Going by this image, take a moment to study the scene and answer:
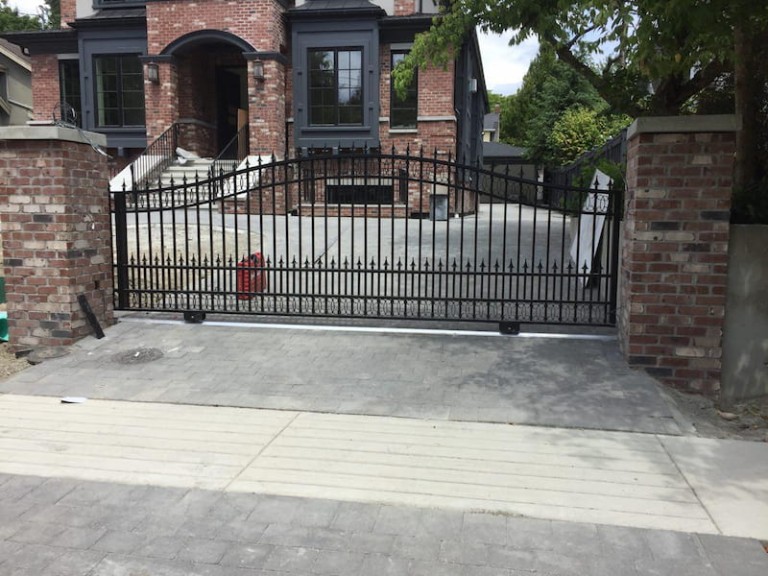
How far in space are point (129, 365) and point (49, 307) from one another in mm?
1219

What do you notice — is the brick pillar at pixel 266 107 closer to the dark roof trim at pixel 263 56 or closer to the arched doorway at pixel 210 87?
the dark roof trim at pixel 263 56

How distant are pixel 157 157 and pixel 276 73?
4.41 m

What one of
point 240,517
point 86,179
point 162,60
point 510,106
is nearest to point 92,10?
point 162,60

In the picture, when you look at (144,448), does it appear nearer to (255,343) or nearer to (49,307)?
(255,343)

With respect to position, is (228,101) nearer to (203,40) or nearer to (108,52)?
(203,40)

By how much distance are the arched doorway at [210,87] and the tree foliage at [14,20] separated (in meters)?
28.5

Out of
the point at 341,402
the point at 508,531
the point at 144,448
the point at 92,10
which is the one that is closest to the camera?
the point at 508,531

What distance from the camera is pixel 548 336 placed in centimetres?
672

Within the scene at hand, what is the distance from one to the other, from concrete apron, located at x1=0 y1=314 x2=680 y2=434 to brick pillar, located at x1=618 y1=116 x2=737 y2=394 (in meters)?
0.42

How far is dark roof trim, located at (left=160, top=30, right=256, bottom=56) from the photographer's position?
746 inches

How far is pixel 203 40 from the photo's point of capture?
64.0ft

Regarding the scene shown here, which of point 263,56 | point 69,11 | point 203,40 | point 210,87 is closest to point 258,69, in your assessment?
point 263,56

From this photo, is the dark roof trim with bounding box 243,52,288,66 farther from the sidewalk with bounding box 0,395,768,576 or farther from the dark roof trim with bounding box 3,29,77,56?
the sidewalk with bounding box 0,395,768,576

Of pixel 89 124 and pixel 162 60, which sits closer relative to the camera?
pixel 162 60
